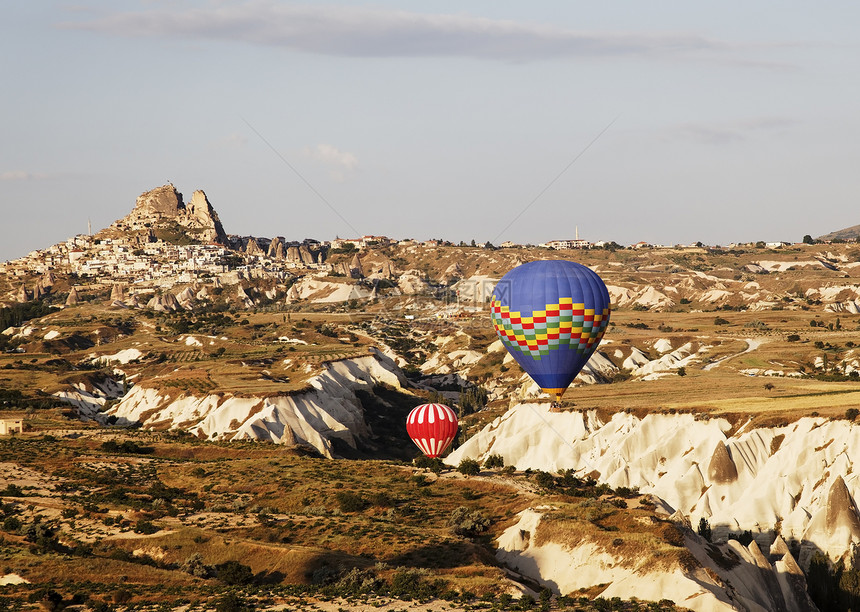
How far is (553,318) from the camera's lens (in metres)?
84.1

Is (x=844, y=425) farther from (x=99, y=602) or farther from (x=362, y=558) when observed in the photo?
(x=99, y=602)

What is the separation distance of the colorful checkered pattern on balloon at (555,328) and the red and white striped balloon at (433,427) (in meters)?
11.4

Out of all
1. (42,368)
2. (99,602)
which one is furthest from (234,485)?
(42,368)

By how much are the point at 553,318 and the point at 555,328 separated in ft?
2.81

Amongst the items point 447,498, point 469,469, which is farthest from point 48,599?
point 469,469

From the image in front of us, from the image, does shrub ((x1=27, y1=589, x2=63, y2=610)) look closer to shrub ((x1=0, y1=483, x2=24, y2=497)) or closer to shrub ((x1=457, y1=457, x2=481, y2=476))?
shrub ((x1=0, y1=483, x2=24, y2=497))

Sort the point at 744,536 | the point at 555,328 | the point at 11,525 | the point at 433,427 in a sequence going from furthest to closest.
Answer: the point at 433,427
the point at 555,328
the point at 744,536
the point at 11,525

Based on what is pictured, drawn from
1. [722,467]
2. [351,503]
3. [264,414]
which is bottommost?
[264,414]

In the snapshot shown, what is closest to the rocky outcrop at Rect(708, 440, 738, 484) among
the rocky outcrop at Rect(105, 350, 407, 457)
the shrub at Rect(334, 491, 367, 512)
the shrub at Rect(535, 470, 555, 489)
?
the shrub at Rect(535, 470, 555, 489)

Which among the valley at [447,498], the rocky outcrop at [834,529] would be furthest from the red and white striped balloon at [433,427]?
the rocky outcrop at [834,529]

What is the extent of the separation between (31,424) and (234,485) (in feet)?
149

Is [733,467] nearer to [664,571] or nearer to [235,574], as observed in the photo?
[664,571]

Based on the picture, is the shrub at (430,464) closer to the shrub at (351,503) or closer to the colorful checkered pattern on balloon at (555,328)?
the shrub at (351,503)

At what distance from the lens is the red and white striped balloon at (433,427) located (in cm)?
9344
